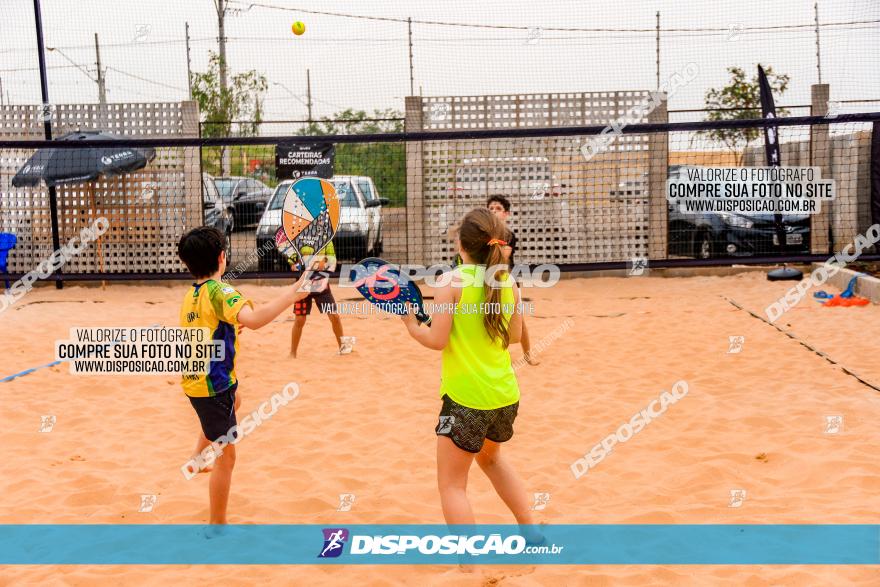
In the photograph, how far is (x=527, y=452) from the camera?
4.89 metres

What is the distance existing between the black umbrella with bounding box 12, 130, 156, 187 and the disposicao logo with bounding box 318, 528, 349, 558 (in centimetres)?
937

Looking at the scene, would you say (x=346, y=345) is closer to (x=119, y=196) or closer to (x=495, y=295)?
(x=495, y=295)

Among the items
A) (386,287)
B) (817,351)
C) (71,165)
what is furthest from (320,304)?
(71,165)

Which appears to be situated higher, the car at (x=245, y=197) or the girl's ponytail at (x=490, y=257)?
the car at (x=245, y=197)

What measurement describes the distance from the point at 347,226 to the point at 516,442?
7301mm


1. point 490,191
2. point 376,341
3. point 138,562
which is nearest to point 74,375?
point 376,341

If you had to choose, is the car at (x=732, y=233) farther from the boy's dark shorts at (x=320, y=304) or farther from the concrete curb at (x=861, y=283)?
the boy's dark shorts at (x=320, y=304)

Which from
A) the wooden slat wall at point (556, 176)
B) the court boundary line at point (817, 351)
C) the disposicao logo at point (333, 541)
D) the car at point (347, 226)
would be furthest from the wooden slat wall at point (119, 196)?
the disposicao logo at point (333, 541)

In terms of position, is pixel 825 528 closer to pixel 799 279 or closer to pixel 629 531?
pixel 629 531

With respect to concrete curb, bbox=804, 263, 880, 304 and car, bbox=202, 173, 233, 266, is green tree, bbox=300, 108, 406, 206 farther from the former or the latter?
concrete curb, bbox=804, 263, 880, 304

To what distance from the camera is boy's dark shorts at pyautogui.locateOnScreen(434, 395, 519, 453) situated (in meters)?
3.11

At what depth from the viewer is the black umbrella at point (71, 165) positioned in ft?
38.1

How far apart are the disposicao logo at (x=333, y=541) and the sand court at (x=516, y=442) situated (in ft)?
0.54

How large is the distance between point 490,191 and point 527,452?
7885 millimetres
